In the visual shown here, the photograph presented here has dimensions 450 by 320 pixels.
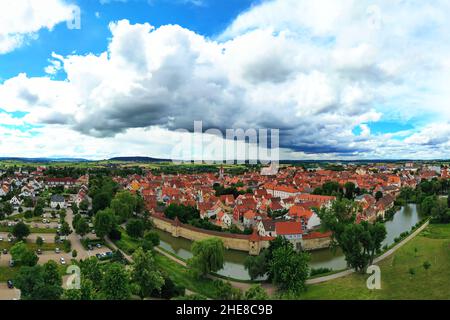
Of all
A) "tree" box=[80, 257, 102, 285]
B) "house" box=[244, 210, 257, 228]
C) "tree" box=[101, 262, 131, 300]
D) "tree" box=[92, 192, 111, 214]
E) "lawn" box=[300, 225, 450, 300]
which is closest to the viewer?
"tree" box=[101, 262, 131, 300]

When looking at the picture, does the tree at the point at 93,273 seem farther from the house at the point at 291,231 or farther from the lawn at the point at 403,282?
the house at the point at 291,231

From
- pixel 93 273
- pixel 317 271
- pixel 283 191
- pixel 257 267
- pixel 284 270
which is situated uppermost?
pixel 283 191

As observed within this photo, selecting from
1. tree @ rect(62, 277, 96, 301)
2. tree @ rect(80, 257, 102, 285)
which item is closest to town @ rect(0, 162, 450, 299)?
tree @ rect(80, 257, 102, 285)

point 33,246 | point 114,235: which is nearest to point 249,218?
point 114,235

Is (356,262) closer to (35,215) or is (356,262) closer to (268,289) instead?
(268,289)

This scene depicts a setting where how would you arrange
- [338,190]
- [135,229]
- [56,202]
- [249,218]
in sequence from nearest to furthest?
[135,229] → [249,218] → [56,202] → [338,190]

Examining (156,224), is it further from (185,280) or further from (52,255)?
(185,280)

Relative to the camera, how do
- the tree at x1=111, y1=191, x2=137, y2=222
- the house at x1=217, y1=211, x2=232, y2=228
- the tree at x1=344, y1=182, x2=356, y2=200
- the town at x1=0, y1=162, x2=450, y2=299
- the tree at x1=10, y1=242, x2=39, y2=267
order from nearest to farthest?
the tree at x1=10, y1=242, x2=39, y2=267, the town at x1=0, y1=162, x2=450, y2=299, the house at x1=217, y1=211, x2=232, y2=228, the tree at x1=111, y1=191, x2=137, y2=222, the tree at x1=344, y1=182, x2=356, y2=200

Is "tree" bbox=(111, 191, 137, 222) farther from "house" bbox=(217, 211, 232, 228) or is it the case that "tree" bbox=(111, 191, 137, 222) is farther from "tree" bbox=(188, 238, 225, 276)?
"tree" bbox=(188, 238, 225, 276)
